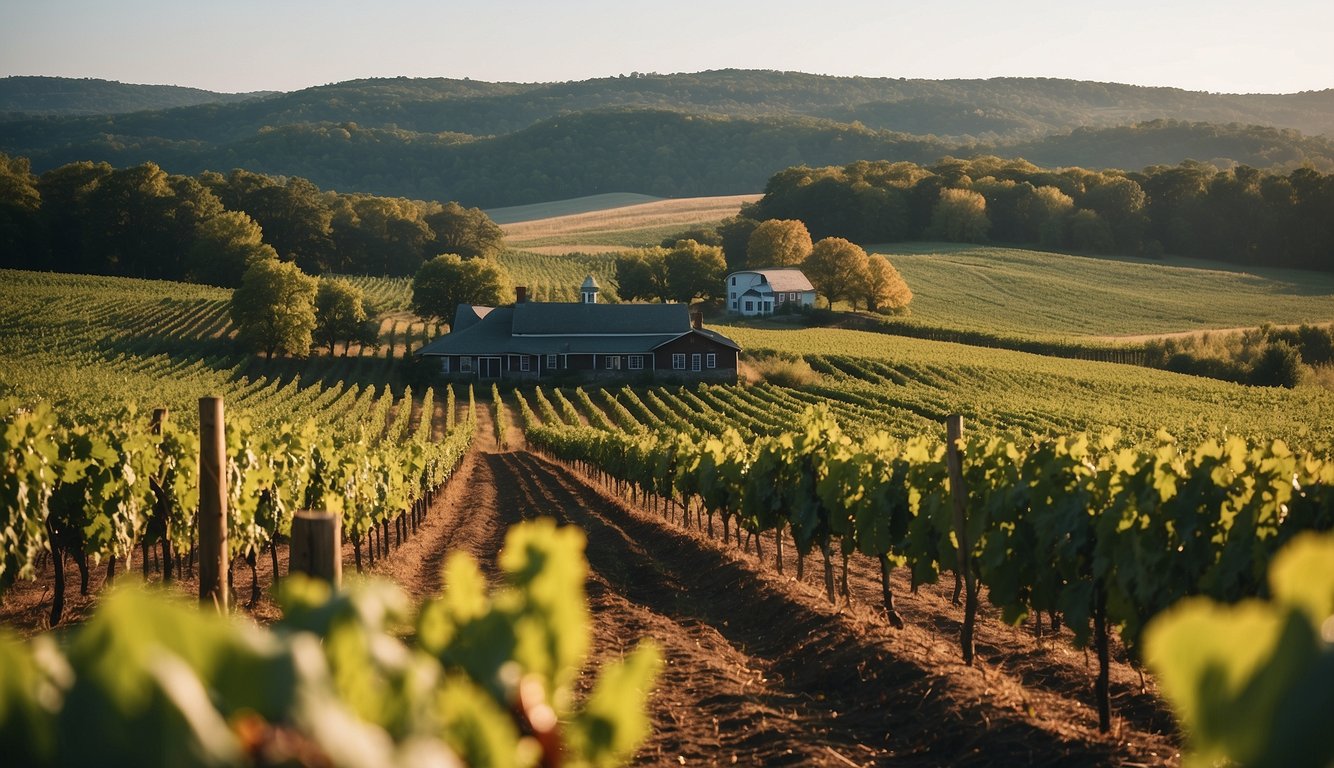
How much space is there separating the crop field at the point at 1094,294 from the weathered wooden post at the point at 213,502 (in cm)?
7112

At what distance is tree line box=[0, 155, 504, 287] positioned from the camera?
86.2m

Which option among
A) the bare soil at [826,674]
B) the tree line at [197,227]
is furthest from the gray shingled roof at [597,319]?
the bare soil at [826,674]

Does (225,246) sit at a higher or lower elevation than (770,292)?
higher

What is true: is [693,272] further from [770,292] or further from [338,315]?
[338,315]

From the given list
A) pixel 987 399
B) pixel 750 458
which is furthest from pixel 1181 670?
pixel 987 399

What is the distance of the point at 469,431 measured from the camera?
157 feet

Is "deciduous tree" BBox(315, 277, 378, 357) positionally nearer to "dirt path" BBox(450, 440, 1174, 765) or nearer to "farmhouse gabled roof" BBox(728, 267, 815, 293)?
"farmhouse gabled roof" BBox(728, 267, 815, 293)

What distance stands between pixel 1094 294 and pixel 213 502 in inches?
3546

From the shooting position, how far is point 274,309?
65.7m

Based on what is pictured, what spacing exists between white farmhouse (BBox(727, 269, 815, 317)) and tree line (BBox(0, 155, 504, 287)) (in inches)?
1016

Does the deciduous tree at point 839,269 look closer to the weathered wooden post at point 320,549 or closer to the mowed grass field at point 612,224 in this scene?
the mowed grass field at point 612,224

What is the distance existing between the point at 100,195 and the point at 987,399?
232 ft

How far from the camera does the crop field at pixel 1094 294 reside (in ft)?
257

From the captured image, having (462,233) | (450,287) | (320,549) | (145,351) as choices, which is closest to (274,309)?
(145,351)
